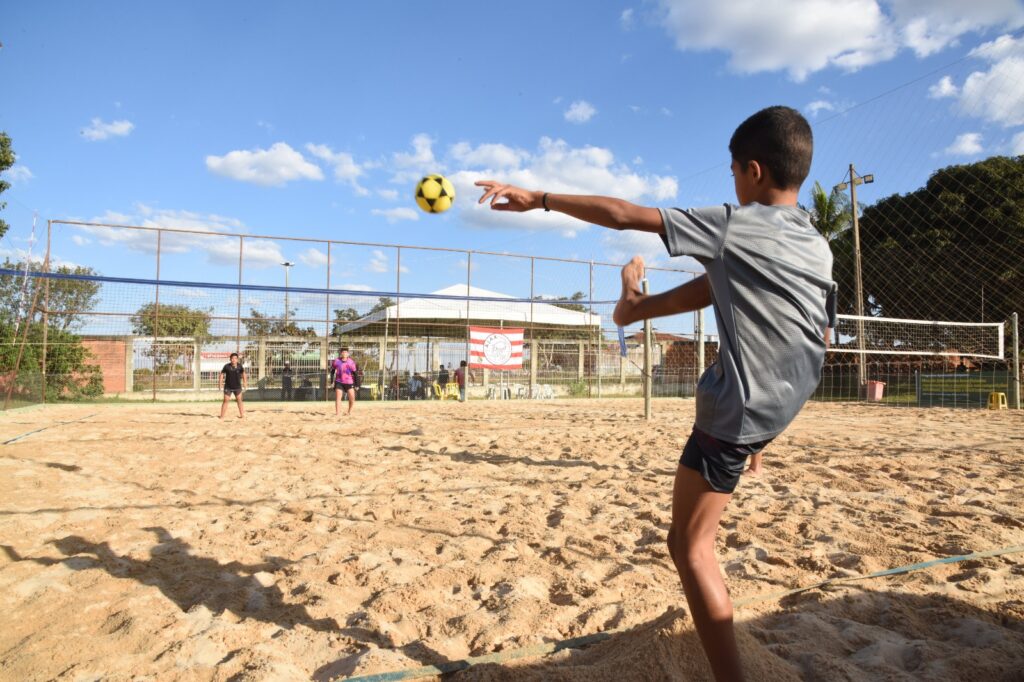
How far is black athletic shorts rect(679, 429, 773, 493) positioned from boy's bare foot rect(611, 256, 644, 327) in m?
0.35

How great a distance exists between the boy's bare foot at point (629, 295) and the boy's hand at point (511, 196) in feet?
0.98

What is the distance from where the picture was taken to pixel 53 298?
13281 mm

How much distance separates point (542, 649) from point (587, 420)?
7.81 m

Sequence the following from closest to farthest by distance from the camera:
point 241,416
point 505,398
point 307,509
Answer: point 307,509, point 241,416, point 505,398

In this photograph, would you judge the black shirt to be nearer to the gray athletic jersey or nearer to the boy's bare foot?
the boy's bare foot

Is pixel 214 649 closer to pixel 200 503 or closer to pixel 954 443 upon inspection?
pixel 200 503

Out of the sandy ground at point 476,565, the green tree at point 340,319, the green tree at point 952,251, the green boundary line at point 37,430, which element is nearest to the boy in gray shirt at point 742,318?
the sandy ground at point 476,565

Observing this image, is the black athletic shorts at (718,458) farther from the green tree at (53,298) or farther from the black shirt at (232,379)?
the green tree at (53,298)

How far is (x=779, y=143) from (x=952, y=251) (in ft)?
86.9

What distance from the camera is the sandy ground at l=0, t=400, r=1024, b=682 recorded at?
73.6 inches

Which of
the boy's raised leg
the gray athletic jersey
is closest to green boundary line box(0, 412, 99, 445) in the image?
the boy's raised leg

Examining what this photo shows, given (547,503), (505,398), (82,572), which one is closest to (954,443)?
(547,503)

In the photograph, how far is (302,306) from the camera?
1528 cm

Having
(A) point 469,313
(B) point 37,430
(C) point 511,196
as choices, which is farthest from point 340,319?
(C) point 511,196
